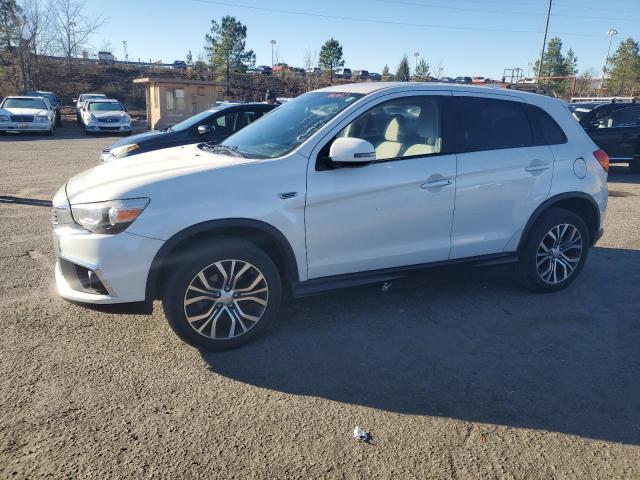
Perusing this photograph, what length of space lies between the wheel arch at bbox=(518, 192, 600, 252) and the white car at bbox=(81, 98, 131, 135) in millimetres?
22103

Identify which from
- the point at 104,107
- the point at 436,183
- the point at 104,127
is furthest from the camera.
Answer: the point at 104,107

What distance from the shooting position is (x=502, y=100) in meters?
4.67

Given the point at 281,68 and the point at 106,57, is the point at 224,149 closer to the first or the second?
the point at 281,68

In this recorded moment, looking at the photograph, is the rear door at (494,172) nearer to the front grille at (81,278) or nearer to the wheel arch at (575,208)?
the wheel arch at (575,208)

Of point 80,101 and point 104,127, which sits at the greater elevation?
point 80,101

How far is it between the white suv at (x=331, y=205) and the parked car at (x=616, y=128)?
8737mm

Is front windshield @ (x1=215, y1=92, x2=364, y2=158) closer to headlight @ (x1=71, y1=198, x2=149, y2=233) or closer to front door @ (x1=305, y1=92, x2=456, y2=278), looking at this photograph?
front door @ (x1=305, y1=92, x2=456, y2=278)

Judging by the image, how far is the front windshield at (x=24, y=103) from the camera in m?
22.2

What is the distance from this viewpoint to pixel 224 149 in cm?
434

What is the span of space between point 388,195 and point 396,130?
630 mm

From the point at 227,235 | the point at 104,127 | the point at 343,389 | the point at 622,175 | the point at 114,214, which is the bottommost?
the point at 343,389

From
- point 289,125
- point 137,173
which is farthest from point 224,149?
point 137,173

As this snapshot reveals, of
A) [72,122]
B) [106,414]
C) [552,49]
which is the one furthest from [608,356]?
[552,49]

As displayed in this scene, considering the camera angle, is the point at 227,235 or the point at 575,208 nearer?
the point at 227,235
